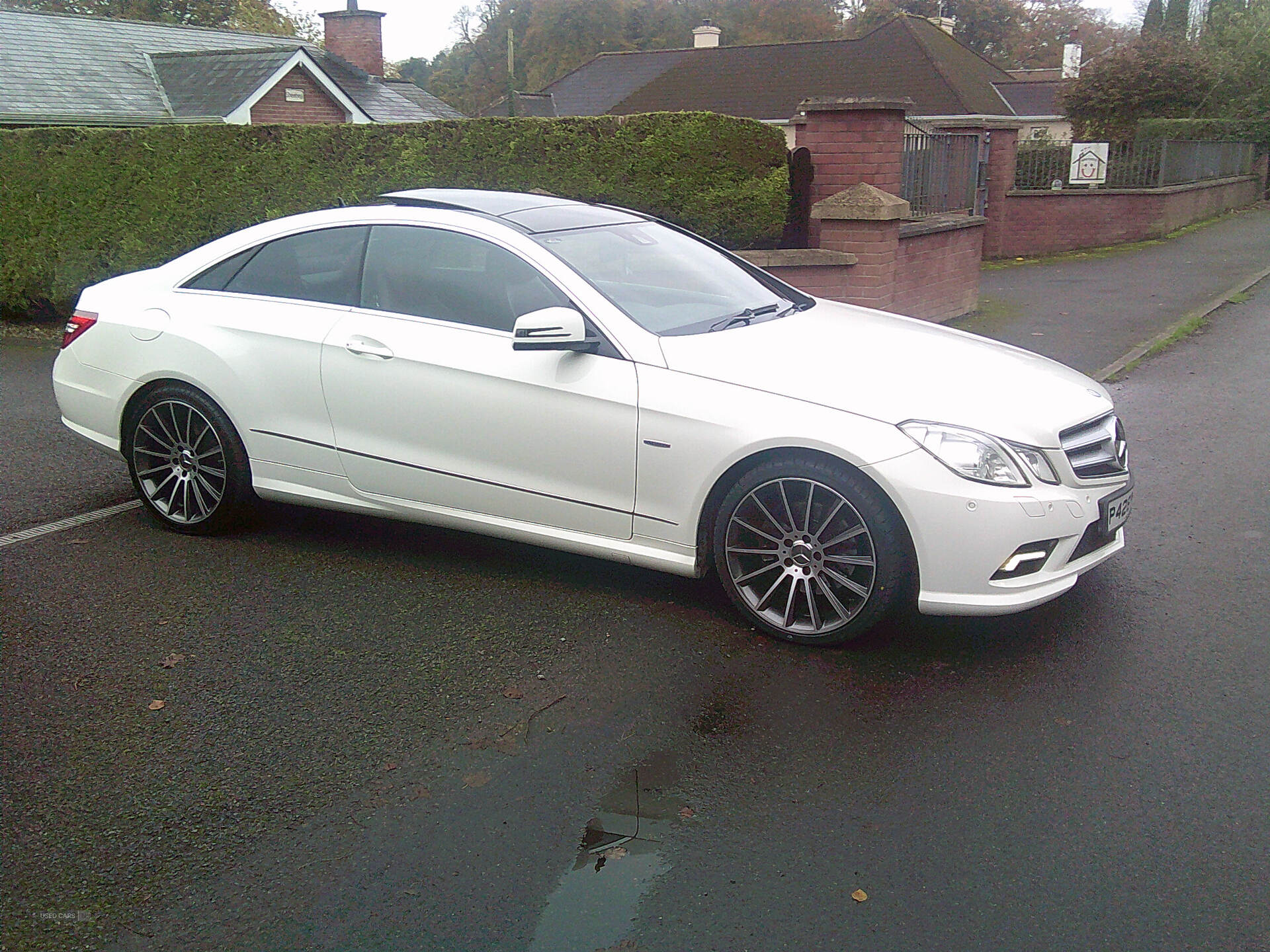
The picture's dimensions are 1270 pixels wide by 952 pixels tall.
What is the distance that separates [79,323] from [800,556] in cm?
391

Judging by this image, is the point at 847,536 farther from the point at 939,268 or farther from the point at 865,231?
the point at 939,268

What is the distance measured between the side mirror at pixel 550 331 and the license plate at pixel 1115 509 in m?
2.09

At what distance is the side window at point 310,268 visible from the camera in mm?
5520

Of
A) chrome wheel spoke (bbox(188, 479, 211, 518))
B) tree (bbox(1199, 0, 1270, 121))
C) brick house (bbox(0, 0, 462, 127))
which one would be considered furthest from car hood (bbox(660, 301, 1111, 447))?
tree (bbox(1199, 0, 1270, 121))

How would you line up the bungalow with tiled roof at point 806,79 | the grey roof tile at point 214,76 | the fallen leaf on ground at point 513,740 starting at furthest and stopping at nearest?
the bungalow with tiled roof at point 806,79 → the grey roof tile at point 214,76 → the fallen leaf on ground at point 513,740

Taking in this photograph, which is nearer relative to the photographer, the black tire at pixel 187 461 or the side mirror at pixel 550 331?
the side mirror at pixel 550 331

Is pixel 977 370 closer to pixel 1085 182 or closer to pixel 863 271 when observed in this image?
pixel 863 271

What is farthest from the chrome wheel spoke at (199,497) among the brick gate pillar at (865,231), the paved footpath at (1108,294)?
the paved footpath at (1108,294)

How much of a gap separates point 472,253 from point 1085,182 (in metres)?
20.4

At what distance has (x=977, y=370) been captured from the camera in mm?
4863

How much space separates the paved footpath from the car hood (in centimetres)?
550

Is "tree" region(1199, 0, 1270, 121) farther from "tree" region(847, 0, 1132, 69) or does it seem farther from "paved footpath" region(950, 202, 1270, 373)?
"tree" region(847, 0, 1132, 69)

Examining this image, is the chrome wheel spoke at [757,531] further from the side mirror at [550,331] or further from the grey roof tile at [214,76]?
the grey roof tile at [214,76]

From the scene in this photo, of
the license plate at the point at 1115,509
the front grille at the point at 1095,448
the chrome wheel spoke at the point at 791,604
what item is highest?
the front grille at the point at 1095,448
